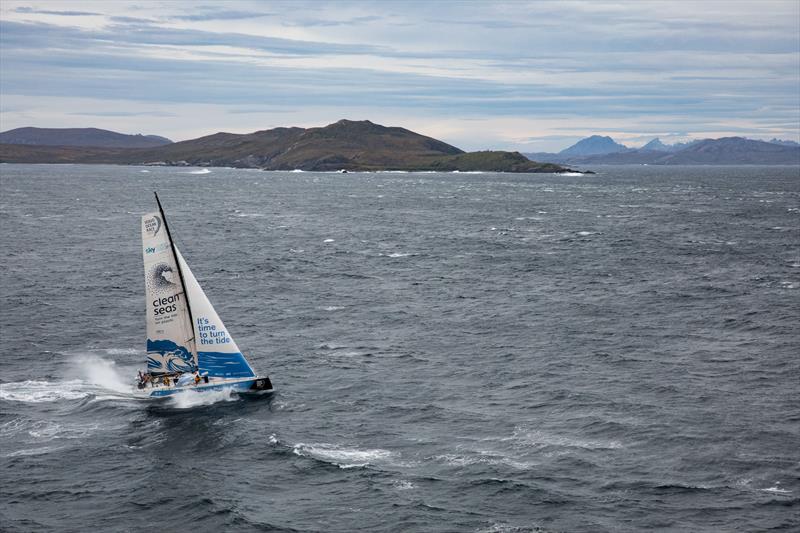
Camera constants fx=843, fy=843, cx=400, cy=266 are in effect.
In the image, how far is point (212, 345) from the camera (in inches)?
2542

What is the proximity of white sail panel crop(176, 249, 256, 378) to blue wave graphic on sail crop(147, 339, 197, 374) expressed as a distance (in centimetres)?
103

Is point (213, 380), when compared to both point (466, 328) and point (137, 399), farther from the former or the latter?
point (466, 328)

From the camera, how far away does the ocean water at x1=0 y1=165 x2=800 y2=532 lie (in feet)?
151

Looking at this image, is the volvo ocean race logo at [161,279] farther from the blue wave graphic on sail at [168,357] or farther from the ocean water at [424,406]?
the ocean water at [424,406]

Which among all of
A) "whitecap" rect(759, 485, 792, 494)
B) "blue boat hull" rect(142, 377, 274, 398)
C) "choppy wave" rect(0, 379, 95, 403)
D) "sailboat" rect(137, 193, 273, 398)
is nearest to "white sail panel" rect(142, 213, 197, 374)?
"sailboat" rect(137, 193, 273, 398)

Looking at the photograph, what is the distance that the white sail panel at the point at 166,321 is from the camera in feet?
211

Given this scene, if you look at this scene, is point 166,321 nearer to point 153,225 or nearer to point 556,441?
point 153,225

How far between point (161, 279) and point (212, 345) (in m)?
6.37

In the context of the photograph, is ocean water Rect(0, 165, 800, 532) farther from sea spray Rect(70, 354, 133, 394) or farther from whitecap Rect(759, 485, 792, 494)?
sea spray Rect(70, 354, 133, 394)

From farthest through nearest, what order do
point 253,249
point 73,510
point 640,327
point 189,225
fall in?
point 189,225, point 253,249, point 640,327, point 73,510

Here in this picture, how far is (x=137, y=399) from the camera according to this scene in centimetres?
6369

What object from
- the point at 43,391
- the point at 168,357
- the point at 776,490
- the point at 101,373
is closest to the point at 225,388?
the point at 168,357

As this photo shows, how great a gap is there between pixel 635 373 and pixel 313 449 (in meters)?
28.9

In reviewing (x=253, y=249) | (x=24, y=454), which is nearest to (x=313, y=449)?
(x=24, y=454)
